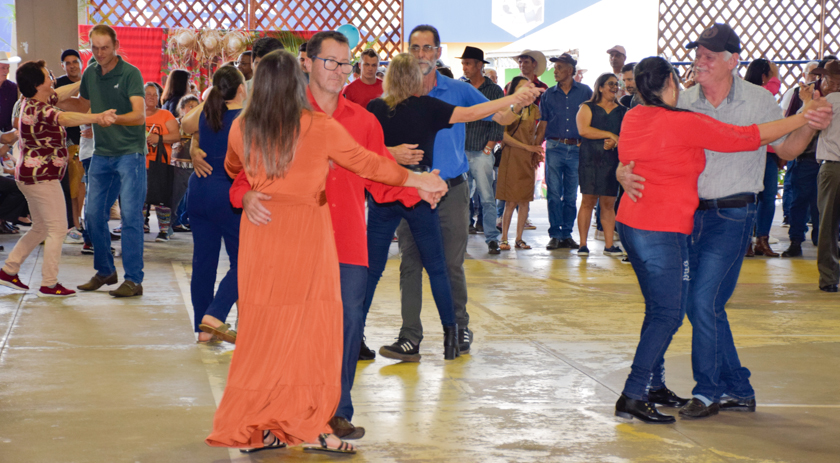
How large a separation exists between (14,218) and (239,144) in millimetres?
6482

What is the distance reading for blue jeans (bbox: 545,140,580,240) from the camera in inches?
317

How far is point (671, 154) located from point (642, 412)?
0.93m

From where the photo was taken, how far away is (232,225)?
4227 millimetres

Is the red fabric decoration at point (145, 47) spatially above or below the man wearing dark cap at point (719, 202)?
above

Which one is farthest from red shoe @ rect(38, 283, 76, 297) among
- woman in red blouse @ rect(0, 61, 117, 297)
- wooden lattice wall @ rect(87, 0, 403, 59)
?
wooden lattice wall @ rect(87, 0, 403, 59)

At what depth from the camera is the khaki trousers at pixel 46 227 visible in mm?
5371

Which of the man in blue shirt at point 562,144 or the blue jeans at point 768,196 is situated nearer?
the blue jeans at point 768,196

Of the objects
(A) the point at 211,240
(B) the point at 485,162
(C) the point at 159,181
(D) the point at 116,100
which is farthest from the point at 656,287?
(C) the point at 159,181

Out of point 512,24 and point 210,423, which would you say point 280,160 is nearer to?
point 210,423

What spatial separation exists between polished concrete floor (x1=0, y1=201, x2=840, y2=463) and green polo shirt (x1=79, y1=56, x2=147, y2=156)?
37.5 inches

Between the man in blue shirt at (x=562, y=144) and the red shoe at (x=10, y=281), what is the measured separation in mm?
4524

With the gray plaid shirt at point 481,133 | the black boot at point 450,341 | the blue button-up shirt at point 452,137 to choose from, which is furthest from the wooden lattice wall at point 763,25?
the black boot at point 450,341

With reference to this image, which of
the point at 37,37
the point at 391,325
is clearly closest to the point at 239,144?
the point at 391,325

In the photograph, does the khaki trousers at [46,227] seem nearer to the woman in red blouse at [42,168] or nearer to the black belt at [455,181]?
the woman in red blouse at [42,168]
